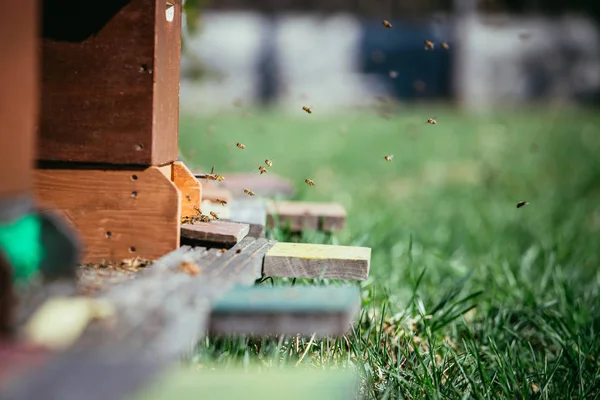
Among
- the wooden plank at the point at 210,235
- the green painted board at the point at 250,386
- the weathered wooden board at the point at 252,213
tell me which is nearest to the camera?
the green painted board at the point at 250,386

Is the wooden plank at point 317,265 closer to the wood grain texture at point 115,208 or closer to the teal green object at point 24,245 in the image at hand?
the wood grain texture at point 115,208

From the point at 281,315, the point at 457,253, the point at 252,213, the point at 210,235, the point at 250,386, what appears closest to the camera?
the point at 250,386

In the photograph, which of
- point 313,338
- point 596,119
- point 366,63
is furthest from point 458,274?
point 366,63

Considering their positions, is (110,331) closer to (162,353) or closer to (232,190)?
(162,353)

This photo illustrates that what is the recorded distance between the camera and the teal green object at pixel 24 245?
1452mm

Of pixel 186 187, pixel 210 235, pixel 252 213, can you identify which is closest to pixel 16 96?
pixel 210 235

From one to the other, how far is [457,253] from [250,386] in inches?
125

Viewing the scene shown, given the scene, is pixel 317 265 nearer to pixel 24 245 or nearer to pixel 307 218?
pixel 24 245

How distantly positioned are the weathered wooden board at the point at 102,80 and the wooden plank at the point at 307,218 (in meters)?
1.14

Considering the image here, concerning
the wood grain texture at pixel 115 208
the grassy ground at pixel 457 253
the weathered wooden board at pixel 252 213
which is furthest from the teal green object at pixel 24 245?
the weathered wooden board at pixel 252 213

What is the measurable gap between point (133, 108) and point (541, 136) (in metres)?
8.63

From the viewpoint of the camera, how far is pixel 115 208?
221 cm

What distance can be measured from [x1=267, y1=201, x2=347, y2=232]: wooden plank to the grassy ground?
12 cm

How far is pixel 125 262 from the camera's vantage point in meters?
2.18
